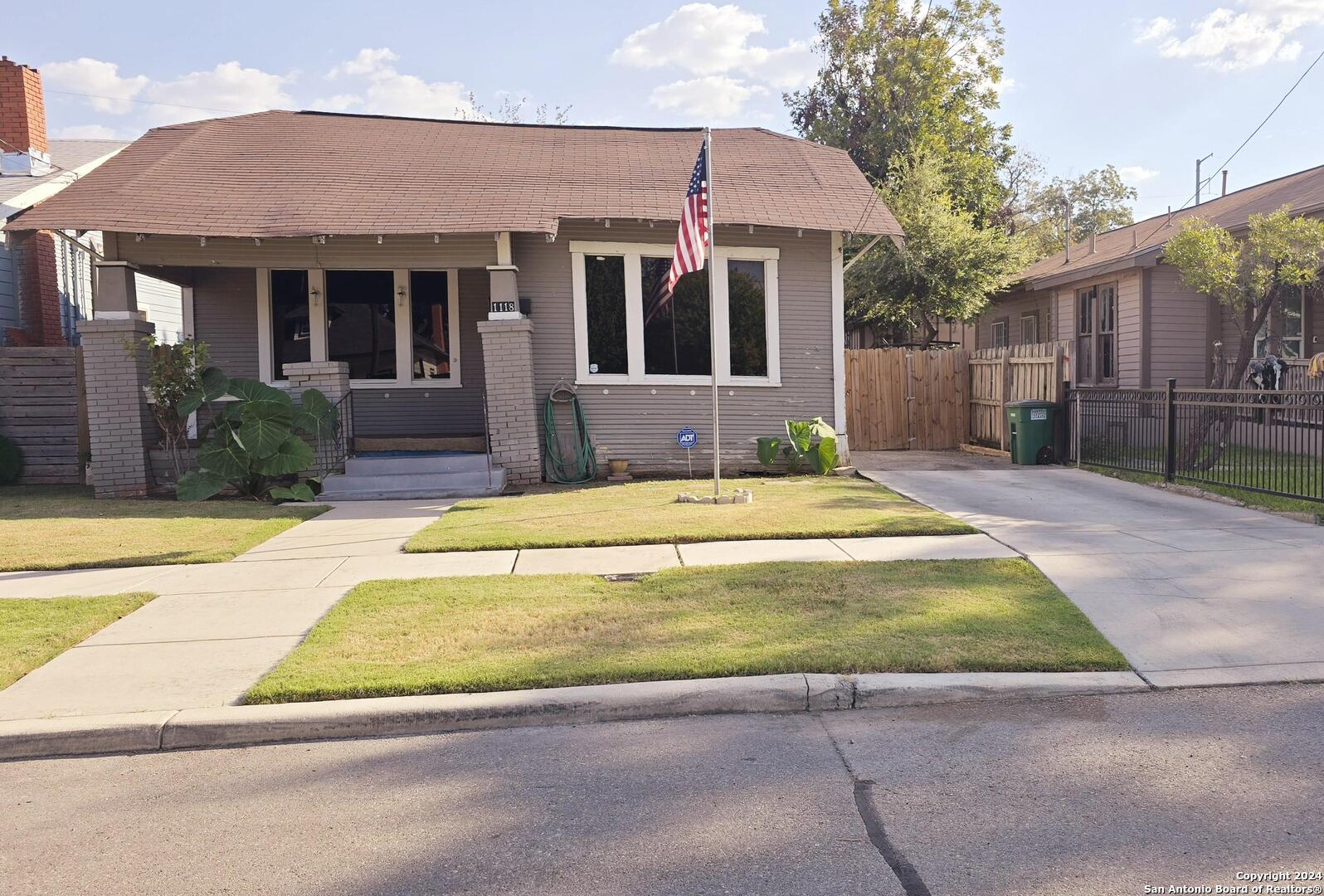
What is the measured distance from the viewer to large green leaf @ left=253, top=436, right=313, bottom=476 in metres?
12.6

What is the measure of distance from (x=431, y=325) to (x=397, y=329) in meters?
0.53

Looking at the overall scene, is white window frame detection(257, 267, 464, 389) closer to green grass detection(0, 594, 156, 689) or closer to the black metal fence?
green grass detection(0, 594, 156, 689)

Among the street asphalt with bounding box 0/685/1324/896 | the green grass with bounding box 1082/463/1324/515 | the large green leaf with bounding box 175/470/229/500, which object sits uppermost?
the large green leaf with bounding box 175/470/229/500

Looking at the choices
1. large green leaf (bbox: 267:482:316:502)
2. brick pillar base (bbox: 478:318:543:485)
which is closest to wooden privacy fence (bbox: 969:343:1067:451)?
brick pillar base (bbox: 478:318:543:485)

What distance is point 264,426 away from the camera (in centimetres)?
1258

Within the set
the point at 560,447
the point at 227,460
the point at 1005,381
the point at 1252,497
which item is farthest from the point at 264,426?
the point at 1005,381

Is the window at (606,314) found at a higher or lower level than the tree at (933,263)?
lower

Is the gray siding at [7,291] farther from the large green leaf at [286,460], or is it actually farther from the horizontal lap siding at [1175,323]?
the horizontal lap siding at [1175,323]

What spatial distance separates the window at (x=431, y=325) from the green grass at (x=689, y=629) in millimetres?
8127

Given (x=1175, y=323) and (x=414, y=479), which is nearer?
(x=414, y=479)

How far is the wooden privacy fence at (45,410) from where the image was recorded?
14539 mm

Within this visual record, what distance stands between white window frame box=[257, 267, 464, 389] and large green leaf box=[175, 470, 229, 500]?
7.46ft

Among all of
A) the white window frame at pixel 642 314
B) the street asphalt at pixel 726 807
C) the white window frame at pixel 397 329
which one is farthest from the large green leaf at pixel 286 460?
the street asphalt at pixel 726 807

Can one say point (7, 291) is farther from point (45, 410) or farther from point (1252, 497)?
point (1252, 497)
